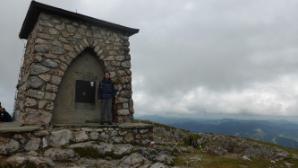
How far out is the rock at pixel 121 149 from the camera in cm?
1103

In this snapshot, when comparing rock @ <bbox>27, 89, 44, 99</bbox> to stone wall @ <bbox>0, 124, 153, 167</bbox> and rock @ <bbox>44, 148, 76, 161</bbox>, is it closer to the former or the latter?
stone wall @ <bbox>0, 124, 153, 167</bbox>

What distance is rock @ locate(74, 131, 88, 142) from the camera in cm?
1096

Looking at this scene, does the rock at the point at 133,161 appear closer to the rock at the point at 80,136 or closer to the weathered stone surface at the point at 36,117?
the rock at the point at 80,136

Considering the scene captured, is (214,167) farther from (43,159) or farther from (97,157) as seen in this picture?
(43,159)

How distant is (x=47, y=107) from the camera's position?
456 inches

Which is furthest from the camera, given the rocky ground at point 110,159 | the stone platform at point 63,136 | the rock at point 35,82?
the rock at point 35,82

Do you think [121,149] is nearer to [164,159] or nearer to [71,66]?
[164,159]

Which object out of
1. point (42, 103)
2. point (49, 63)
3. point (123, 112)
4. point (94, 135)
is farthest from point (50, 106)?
point (123, 112)

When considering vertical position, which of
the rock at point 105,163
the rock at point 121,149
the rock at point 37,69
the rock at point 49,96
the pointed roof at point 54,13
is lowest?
the rock at point 105,163

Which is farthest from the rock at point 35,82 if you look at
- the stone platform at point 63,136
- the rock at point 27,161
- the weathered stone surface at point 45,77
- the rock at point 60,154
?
the rock at point 27,161

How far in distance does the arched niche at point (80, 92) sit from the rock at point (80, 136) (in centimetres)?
164

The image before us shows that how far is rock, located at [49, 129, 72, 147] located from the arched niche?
161 cm

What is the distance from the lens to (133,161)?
10133 millimetres

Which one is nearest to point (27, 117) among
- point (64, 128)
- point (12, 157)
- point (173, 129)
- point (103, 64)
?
point (64, 128)
